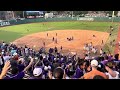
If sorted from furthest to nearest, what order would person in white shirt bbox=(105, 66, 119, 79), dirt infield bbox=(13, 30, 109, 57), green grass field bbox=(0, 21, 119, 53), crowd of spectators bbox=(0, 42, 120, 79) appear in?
green grass field bbox=(0, 21, 119, 53), dirt infield bbox=(13, 30, 109, 57), crowd of spectators bbox=(0, 42, 120, 79), person in white shirt bbox=(105, 66, 119, 79)

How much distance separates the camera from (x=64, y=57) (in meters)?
6.64

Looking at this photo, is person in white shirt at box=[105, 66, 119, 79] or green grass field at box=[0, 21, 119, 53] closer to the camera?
person in white shirt at box=[105, 66, 119, 79]

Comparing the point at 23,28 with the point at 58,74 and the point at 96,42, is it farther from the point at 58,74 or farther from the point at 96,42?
the point at 58,74

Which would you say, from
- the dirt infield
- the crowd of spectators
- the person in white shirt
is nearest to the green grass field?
the dirt infield

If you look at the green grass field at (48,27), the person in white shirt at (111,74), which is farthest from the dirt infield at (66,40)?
the person in white shirt at (111,74)

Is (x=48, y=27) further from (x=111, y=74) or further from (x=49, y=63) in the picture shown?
(x=111, y=74)

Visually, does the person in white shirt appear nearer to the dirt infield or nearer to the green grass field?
the dirt infield

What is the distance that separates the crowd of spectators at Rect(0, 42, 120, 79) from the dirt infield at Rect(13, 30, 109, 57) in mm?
169

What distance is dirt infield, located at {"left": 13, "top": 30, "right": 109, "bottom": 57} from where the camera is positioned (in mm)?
6733

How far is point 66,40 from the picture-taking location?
6.68 m

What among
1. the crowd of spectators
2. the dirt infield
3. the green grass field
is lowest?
the crowd of spectators

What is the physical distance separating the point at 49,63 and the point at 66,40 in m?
0.83

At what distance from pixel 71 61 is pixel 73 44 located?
88cm
